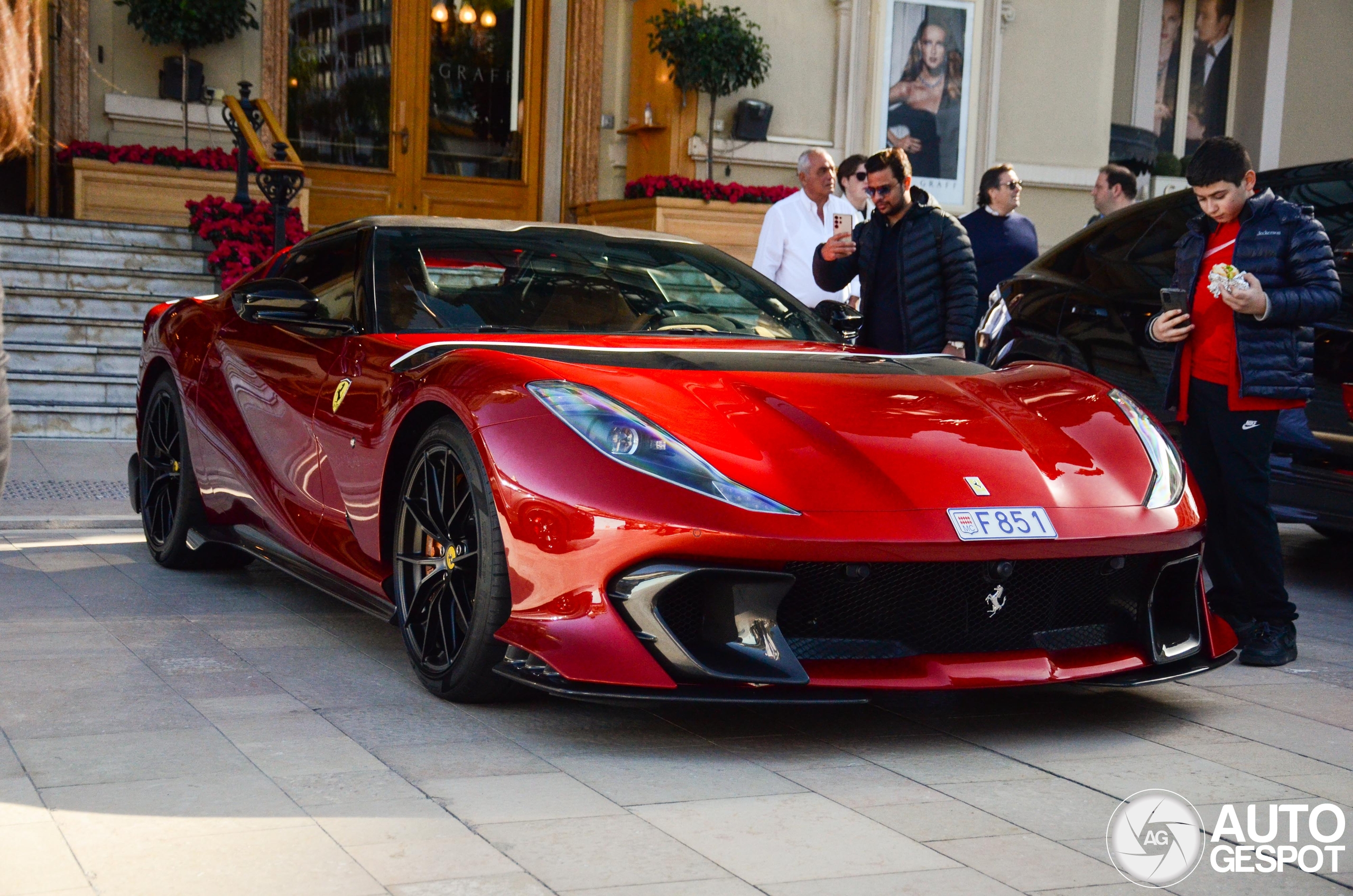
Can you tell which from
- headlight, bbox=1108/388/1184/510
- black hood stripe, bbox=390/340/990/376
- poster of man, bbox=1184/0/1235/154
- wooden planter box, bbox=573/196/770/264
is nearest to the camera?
headlight, bbox=1108/388/1184/510

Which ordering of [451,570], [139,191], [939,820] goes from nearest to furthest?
[939,820] → [451,570] → [139,191]

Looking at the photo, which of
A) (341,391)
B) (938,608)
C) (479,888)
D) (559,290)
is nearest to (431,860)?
(479,888)

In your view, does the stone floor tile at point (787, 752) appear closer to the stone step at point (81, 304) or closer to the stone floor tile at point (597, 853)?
the stone floor tile at point (597, 853)

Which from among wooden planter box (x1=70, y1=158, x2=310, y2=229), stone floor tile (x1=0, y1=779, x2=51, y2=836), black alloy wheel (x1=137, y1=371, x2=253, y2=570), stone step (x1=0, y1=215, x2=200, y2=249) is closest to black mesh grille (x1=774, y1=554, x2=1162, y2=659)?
stone floor tile (x1=0, y1=779, x2=51, y2=836)

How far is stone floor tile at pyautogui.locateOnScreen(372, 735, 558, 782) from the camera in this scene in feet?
10.7

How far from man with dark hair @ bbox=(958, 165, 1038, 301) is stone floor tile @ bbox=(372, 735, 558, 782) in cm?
554

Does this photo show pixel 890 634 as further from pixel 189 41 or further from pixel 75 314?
pixel 189 41

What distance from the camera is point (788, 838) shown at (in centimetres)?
288

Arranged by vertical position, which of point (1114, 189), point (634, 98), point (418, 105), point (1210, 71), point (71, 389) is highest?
point (1210, 71)

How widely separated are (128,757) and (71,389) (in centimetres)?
728

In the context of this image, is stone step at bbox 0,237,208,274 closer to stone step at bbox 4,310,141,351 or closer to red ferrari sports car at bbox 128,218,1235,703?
stone step at bbox 4,310,141,351

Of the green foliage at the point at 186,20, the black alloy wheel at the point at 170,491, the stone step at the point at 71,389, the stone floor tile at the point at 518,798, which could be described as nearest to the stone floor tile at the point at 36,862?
the stone floor tile at the point at 518,798

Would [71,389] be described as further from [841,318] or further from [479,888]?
[479,888]

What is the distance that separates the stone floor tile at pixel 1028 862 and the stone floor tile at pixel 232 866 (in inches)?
41.1
